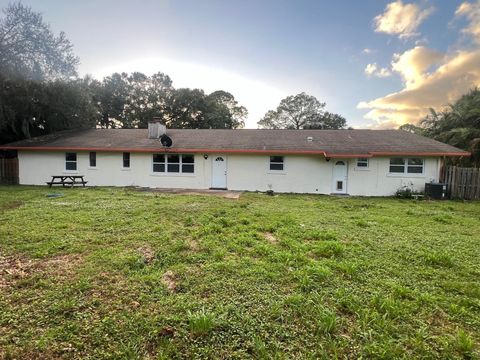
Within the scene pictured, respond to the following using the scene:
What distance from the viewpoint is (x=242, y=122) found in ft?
152

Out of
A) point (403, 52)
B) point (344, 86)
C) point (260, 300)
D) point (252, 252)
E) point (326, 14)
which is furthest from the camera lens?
point (344, 86)

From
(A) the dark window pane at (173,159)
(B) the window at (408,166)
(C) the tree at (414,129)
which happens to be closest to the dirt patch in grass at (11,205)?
(A) the dark window pane at (173,159)

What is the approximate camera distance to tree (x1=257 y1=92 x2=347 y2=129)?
43.9 meters

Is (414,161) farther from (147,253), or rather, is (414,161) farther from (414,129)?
(147,253)

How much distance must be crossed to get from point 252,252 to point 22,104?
67.2 feet

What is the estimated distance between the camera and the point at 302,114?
4478cm

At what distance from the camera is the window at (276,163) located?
14.1m

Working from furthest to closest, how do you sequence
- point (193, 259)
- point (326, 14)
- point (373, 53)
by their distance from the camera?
point (373, 53) → point (326, 14) → point (193, 259)

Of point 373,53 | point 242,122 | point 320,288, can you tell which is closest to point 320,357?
point 320,288

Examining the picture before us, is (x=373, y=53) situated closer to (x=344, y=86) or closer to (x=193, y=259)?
(x=344, y=86)

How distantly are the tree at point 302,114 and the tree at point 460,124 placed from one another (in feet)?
74.6

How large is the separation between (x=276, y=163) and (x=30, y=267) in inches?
463

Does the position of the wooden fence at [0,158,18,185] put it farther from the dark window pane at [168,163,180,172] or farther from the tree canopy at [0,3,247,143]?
the dark window pane at [168,163,180,172]

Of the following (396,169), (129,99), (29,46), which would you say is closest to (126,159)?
(29,46)
